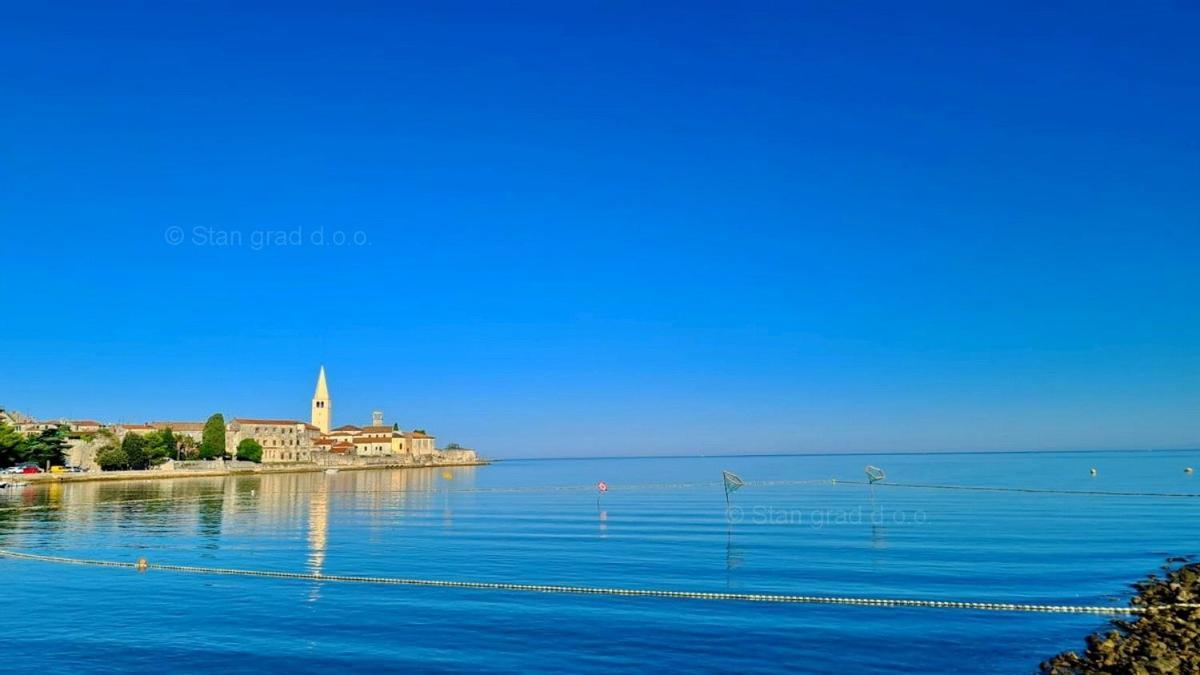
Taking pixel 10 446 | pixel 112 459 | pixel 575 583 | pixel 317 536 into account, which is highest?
pixel 10 446

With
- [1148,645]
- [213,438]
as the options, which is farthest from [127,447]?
[1148,645]

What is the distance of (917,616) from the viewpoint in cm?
2295

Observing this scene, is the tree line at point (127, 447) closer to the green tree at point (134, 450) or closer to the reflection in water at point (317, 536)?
the green tree at point (134, 450)

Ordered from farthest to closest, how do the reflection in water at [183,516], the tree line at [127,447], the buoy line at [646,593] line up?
1. the tree line at [127,447]
2. the reflection in water at [183,516]
3. the buoy line at [646,593]

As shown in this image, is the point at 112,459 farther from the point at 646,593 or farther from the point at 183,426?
the point at 646,593

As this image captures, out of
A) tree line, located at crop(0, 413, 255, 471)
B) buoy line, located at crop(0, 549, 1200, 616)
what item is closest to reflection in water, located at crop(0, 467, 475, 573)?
buoy line, located at crop(0, 549, 1200, 616)

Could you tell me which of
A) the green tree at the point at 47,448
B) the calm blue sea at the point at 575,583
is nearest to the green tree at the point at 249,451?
the green tree at the point at 47,448

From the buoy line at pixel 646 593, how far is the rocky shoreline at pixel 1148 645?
28.6 inches

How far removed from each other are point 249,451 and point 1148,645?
176m

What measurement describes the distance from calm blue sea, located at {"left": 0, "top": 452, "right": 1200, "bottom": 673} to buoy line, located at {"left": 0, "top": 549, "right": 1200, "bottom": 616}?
25.9 inches

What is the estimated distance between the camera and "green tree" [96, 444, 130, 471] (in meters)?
135

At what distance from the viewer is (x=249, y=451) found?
565 feet

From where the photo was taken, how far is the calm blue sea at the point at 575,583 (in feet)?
64.3

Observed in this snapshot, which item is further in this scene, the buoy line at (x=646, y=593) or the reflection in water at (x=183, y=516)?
the reflection in water at (x=183, y=516)
